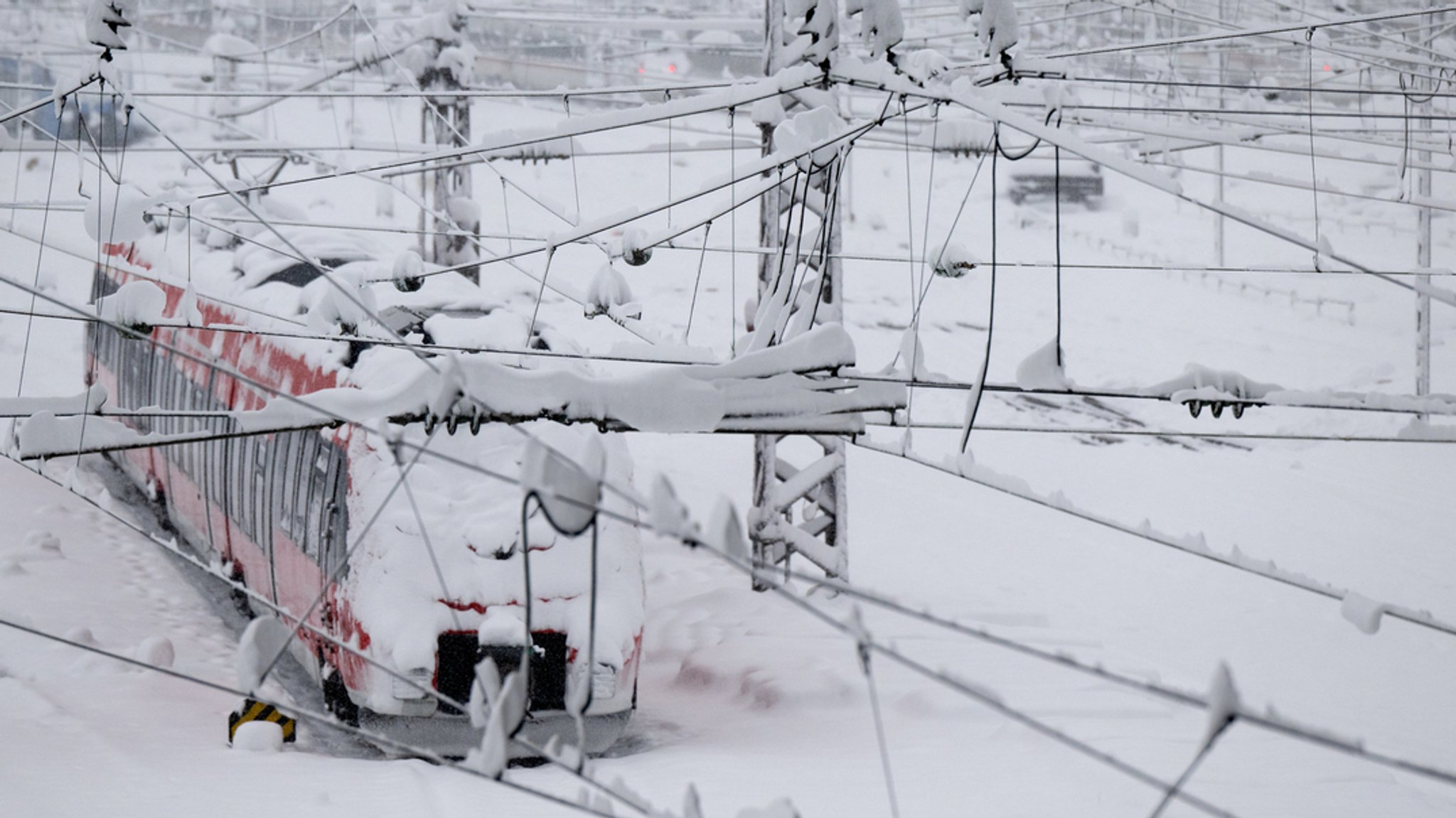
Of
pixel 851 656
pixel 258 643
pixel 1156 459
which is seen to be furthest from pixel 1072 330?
pixel 258 643

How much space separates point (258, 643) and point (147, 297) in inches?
74.9

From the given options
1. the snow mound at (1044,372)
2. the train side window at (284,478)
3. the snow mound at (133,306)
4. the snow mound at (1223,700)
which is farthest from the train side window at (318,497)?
the snow mound at (1223,700)

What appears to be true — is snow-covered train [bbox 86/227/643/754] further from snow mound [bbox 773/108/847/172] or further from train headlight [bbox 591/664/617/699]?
snow mound [bbox 773/108/847/172]

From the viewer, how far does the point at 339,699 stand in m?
7.72

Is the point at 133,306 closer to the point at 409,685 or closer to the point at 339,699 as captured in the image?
the point at 409,685

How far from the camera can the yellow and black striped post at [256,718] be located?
7.35m

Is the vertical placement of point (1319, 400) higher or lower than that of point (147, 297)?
lower

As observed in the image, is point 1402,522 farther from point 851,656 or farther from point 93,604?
point 93,604

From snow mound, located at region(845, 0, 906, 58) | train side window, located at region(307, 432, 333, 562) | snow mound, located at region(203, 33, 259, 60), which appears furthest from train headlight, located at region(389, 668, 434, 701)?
snow mound, located at region(203, 33, 259, 60)

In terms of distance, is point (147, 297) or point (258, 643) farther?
point (147, 297)

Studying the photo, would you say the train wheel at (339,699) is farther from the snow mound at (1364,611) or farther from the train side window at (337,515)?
the snow mound at (1364,611)

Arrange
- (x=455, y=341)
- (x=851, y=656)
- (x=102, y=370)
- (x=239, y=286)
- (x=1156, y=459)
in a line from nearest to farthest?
1. (x=455, y=341)
2. (x=851, y=656)
3. (x=239, y=286)
4. (x=102, y=370)
5. (x=1156, y=459)

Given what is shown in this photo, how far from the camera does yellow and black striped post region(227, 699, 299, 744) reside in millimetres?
7348

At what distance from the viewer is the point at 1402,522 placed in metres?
15.3
